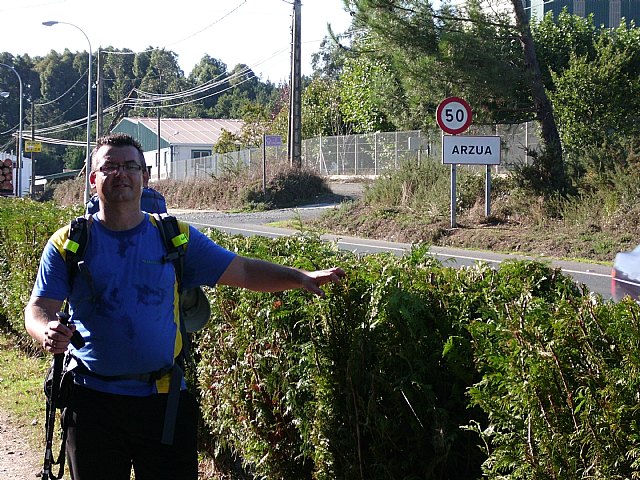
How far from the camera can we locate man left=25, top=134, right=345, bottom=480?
3.32m

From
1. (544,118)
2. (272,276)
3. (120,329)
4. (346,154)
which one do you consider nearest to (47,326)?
(120,329)

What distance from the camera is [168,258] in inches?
134

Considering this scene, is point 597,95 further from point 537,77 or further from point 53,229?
point 53,229

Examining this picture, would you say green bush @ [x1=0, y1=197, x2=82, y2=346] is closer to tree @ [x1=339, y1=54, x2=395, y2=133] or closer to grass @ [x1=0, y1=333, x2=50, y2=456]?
grass @ [x1=0, y1=333, x2=50, y2=456]

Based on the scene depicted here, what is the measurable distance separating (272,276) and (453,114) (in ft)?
52.3

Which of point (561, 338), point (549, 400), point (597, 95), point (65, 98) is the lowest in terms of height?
point (549, 400)

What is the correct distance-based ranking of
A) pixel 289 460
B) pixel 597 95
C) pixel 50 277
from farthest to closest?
pixel 597 95 → pixel 289 460 → pixel 50 277

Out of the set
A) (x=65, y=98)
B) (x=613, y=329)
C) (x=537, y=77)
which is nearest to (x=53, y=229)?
(x=613, y=329)

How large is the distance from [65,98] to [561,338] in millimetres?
115839

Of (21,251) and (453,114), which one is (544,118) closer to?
(453,114)

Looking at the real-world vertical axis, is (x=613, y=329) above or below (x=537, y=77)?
below

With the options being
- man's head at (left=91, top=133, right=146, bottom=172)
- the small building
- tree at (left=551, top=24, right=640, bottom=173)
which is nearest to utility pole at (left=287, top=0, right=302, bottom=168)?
tree at (left=551, top=24, right=640, bottom=173)

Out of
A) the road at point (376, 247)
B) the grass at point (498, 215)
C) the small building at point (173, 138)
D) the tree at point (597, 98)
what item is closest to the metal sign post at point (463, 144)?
the grass at point (498, 215)

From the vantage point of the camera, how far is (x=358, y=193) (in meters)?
36.8
